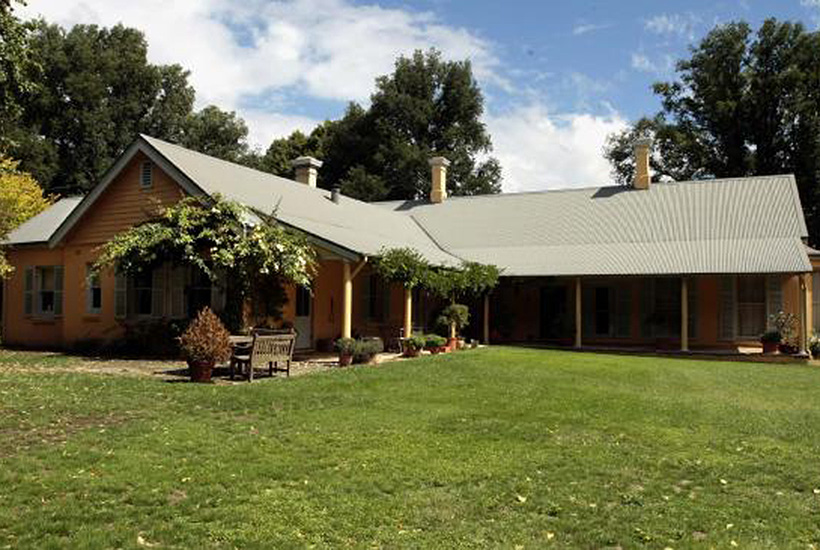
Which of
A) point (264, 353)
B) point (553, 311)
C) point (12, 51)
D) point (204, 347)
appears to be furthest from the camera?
point (553, 311)

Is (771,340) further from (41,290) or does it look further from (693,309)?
(41,290)

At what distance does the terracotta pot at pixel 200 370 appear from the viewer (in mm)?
12461

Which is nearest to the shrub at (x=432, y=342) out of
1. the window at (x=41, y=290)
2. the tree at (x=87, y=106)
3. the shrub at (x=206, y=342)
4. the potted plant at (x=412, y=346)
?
the potted plant at (x=412, y=346)

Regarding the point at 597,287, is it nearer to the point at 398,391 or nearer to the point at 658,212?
the point at 658,212

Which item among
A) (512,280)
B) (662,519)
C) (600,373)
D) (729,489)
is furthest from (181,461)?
(512,280)

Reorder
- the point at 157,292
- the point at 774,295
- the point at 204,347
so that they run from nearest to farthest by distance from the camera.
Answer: the point at 204,347
the point at 157,292
the point at 774,295

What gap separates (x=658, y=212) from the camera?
2533 centimetres

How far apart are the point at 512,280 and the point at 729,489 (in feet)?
56.7

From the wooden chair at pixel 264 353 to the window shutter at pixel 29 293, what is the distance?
11.3 meters

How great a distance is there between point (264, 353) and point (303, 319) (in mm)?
5500

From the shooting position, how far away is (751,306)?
21969mm

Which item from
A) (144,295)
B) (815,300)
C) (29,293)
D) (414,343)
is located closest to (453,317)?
(414,343)

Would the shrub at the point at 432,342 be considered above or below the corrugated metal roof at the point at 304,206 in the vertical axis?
below

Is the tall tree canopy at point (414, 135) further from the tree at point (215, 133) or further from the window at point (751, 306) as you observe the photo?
the window at point (751, 306)
